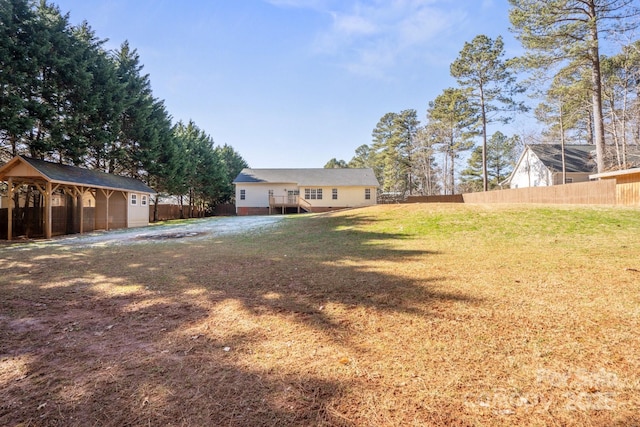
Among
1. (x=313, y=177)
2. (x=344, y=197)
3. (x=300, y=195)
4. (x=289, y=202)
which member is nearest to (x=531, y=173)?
(x=344, y=197)

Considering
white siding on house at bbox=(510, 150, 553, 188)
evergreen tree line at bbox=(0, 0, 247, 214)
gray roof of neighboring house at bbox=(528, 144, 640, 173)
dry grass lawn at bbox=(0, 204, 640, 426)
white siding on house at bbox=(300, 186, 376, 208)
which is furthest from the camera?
white siding on house at bbox=(300, 186, 376, 208)

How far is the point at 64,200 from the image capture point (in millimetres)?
16625

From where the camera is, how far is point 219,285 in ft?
15.5

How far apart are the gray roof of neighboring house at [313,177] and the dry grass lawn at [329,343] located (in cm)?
2536

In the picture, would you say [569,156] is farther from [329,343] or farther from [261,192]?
[329,343]

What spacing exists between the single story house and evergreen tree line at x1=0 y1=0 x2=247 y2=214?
227cm

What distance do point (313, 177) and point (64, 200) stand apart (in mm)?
21255

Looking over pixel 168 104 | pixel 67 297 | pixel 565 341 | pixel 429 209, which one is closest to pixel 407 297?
pixel 565 341

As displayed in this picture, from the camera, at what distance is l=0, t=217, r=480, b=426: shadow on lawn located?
6.31 ft

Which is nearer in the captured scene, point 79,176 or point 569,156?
point 79,176

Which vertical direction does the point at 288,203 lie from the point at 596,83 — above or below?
below

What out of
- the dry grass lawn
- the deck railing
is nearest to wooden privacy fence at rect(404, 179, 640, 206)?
the dry grass lawn

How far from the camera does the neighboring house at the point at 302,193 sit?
101 feet

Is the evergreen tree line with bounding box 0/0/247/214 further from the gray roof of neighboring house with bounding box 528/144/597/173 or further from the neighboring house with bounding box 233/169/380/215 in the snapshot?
the gray roof of neighboring house with bounding box 528/144/597/173
